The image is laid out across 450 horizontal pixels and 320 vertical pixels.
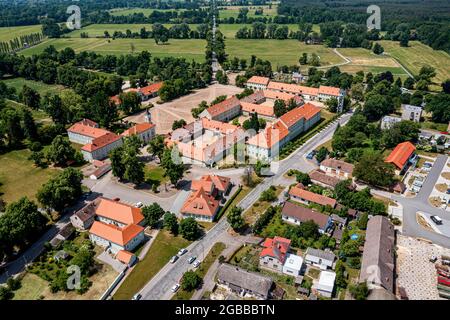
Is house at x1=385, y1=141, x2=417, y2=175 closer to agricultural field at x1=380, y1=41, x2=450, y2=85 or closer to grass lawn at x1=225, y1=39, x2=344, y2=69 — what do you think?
agricultural field at x1=380, y1=41, x2=450, y2=85

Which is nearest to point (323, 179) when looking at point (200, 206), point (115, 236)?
point (200, 206)

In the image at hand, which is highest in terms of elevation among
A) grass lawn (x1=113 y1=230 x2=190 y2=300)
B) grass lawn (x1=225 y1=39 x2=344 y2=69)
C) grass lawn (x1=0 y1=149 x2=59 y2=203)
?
grass lawn (x1=225 y1=39 x2=344 y2=69)

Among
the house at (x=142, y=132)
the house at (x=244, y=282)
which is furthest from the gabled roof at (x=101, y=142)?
the house at (x=244, y=282)

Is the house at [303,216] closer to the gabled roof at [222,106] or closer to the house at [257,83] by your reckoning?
the gabled roof at [222,106]

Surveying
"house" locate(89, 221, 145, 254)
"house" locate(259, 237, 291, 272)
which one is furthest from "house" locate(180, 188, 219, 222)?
"house" locate(259, 237, 291, 272)

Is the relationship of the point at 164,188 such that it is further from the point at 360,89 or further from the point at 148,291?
the point at 360,89

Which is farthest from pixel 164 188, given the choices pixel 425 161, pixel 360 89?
pixel 360 89
